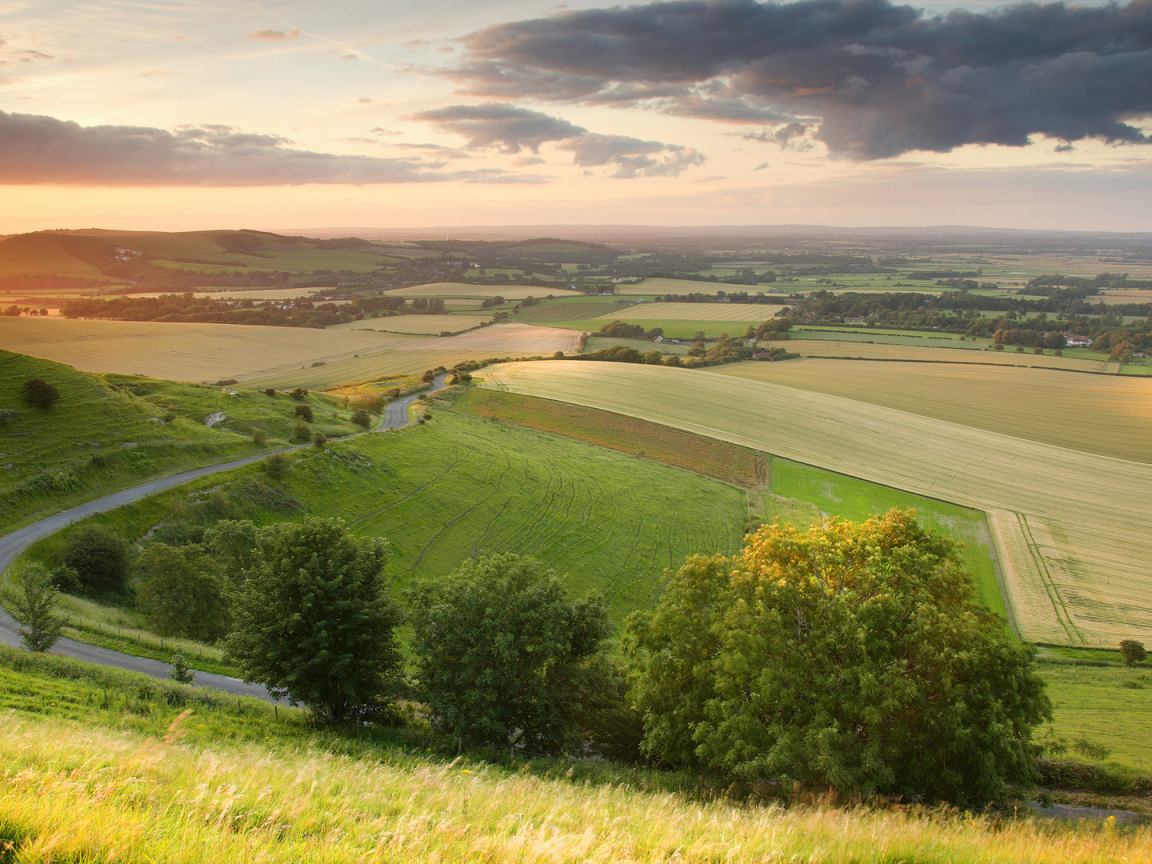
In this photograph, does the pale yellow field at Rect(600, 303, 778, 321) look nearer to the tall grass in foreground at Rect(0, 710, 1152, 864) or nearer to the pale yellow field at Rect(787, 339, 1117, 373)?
the pale yellow field at Rect(787, 339, 1117, 373)

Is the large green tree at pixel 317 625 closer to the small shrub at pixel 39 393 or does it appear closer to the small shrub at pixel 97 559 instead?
the small shrub at pixel 97 559

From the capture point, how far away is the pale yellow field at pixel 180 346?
3794 inches

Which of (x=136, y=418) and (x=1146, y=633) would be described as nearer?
(x=1146, y=633)

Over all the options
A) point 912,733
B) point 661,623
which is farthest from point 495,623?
point 912,733

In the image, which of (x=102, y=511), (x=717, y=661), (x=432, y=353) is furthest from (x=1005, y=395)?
(x=102, y=511)

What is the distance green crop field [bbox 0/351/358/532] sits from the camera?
137ft

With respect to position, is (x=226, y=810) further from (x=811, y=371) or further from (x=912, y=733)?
(x=811, y=371)

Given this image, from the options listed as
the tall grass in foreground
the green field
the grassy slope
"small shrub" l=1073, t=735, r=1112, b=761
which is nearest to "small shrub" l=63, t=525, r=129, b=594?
the grassy slope

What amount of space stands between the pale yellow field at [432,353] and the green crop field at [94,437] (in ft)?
129

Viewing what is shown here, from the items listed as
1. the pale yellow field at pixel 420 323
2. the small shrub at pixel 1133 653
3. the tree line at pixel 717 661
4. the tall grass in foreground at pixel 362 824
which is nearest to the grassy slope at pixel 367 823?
the tall grass in foreground at pixel 362 824

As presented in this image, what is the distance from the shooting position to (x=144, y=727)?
54.4 feet

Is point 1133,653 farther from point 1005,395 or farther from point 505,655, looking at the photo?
point 1005,395

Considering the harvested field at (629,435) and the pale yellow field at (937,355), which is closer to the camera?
the harvested field at (629,435)

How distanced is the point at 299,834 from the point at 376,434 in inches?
2367
